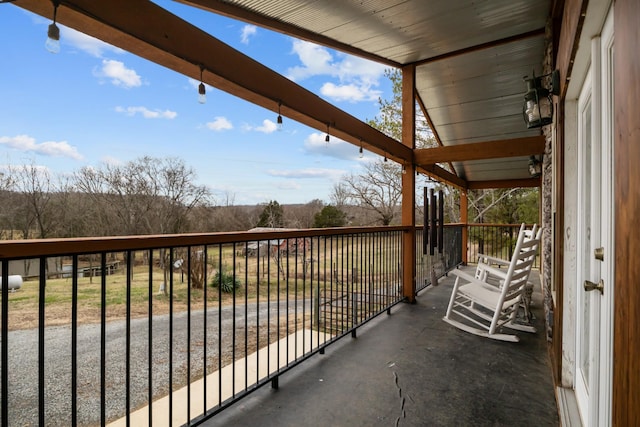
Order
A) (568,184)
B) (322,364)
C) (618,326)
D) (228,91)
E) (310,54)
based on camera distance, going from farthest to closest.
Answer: (310,54), (322,364), (228,91), (568,184), (618,326)

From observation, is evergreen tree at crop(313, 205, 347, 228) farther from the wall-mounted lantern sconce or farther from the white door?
the white door

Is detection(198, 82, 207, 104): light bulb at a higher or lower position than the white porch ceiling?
lower

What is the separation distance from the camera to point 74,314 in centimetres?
113

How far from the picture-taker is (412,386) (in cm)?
209

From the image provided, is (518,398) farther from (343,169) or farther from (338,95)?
(338,95)

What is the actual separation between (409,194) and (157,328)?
556cm

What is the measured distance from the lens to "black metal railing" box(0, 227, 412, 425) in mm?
1163

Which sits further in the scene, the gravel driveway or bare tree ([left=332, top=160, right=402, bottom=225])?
bare tree ([left=332, top=160, right=402, bottom=225])

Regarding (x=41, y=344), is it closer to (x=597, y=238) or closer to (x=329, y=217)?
(x=597, y=238)

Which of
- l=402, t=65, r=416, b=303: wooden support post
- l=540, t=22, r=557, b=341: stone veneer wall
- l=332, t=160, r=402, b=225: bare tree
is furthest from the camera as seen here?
l=332, t=160, r=402, b=225: bare tree

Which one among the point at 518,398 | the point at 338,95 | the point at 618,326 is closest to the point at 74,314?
the point at 618,326

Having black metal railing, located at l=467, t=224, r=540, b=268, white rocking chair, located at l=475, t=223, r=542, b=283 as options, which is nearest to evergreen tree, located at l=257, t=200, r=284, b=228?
black metal railing, located at l=467, t=224, r=540, b=268

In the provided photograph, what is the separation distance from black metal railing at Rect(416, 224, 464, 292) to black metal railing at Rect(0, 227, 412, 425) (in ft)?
0.73

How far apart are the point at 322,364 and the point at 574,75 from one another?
7.74 ft
